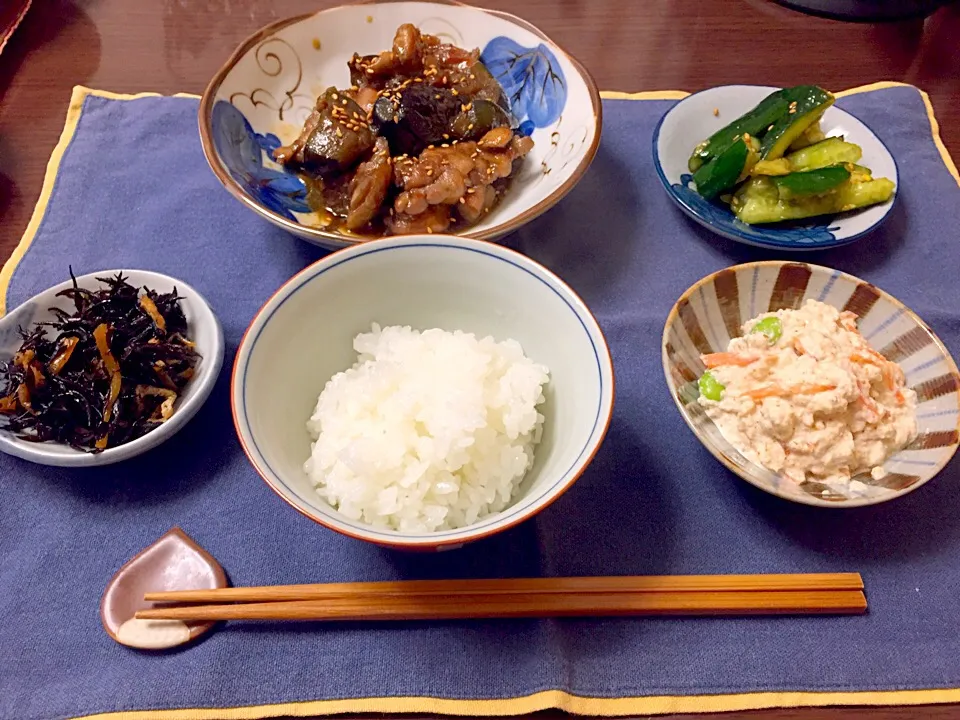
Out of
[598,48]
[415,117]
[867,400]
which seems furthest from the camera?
[598,48]

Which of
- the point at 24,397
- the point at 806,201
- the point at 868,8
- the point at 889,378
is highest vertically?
the point at 868,8

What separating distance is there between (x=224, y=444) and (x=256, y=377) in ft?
1.51

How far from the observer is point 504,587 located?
1.49m

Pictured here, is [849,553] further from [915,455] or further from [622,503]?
[622,503]

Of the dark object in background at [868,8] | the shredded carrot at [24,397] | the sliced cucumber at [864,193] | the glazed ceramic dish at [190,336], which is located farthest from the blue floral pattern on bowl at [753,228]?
the shredded carrot at [24,397]

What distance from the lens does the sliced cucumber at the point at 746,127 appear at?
237 centimetres

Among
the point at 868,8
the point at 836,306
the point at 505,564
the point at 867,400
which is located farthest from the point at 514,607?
the point at 868,8

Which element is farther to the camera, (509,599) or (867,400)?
(867,400)

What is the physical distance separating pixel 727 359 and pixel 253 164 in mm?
1771

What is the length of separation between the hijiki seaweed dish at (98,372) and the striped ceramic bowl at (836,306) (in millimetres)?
1393

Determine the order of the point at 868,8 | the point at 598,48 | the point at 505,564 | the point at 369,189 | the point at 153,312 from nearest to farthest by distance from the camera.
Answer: the point at 505,564, the point at 153,312, the point at 369,189, the point at 598,48, the point at 868,8

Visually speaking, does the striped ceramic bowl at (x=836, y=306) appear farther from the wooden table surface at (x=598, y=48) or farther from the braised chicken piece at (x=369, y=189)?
the wooden table surface at (x=598, y=48)

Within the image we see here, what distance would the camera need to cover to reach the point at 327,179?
226cm

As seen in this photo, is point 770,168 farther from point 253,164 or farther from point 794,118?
point 253,164
